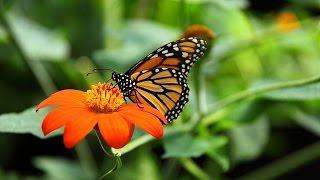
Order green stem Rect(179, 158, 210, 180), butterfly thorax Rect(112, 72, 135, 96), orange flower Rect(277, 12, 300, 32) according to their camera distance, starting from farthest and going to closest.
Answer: orange flower Rect(277, 12, 300, 32)
green stem Rect(179, 158, 210, 180)
butterfly thorax Rect(112, 72, 135, 96)

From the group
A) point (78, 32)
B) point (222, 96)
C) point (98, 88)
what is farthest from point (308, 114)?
point (98, 88)

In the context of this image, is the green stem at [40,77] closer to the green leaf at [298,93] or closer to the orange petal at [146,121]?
the green leaf at [298,93]

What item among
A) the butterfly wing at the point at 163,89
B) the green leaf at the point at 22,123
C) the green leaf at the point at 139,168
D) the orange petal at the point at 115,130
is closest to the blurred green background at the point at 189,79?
the green leaf at the point at 139,168

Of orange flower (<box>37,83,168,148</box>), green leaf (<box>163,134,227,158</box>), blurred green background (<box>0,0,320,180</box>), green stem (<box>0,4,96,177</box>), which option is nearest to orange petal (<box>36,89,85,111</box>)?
orange flower (<box>37,83,168,148</box>)

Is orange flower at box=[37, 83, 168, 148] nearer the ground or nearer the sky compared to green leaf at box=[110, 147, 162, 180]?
nearer the sky

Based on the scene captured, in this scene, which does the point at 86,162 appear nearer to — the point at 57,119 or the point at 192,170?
the point at 192,170

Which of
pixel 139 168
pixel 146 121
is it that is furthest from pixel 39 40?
pixel 146 121

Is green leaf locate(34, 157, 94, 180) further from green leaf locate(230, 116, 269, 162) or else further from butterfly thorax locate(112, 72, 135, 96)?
butterfly thorax locate(112, 72, 135, 96)
